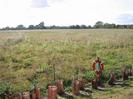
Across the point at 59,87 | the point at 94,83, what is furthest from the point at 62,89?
the point at 94,83

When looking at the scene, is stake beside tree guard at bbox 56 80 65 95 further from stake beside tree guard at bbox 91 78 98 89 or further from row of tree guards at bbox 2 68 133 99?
stake beside tree guard at bbox 91 78 98 89

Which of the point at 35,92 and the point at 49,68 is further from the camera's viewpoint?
the point at 49,68

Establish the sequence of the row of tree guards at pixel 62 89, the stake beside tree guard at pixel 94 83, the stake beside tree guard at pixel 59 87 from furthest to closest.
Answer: the stake beside tree guard at pixel 94 83 < the stake beside tree guard at pixel 59 87 < the row of tree guards at pixel 62 89

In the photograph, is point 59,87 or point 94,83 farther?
point 94,83

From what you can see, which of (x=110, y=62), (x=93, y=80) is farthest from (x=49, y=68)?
(x=110, y=62)

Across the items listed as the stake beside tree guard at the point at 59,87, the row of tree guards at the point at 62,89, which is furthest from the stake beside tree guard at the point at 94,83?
the stake beside tree guard at the point at 59,87

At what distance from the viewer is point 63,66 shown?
19.5 meters

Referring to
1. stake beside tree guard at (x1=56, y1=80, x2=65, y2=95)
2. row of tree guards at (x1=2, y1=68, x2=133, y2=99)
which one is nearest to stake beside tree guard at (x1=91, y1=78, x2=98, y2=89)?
row of tree guards at (x1=2, y1=68, x2=133, y2=99)

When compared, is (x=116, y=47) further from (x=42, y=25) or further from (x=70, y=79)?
(x=42, y=25)

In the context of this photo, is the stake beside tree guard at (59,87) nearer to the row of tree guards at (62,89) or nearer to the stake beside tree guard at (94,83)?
the row of tree guards at (62,89)

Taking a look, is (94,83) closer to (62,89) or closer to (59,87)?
(62,89)

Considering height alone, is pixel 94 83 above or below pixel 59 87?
below

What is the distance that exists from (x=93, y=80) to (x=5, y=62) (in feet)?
27.5

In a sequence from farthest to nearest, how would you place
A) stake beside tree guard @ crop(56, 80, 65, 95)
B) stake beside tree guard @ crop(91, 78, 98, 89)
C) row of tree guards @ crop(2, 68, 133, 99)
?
1. stake beside tree guard @ crop(91, 78, 98, 89)
2. stake beside tree guard @ crop(56, 80, 65, 95)
3. row of tree guards @ crop(2, 68, 133, 99)
